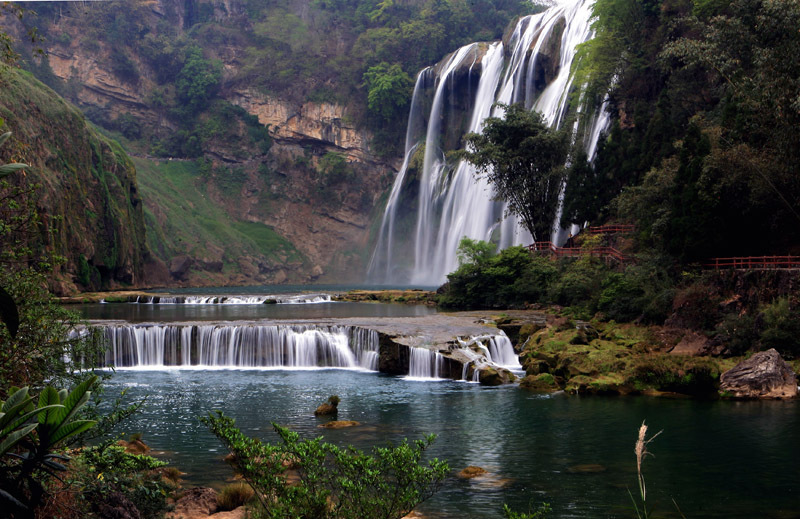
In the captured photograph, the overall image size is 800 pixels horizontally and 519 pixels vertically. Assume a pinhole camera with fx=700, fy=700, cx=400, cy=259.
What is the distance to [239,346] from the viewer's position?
95.5 feet

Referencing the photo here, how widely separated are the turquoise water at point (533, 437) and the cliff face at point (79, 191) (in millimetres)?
32957

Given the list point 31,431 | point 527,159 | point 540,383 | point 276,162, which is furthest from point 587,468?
point 276,162

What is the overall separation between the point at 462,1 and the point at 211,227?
50498 millimetres

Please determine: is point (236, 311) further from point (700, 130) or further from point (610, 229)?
point (700, 130)

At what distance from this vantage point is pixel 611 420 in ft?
58.6

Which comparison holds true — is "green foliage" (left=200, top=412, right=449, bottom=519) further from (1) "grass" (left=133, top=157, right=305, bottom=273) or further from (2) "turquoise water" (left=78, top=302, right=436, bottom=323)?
(1) "grass" (left=133, top=157, right=305, bottom=273)

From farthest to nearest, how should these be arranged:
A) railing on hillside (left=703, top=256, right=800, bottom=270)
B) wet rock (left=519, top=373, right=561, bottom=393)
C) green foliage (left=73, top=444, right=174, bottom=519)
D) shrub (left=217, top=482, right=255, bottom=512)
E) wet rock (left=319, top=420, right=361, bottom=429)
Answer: railing on hillside (left=703, top=256, right=800, bottom=270) < wet rock (left=519, top=373, right=561, bottom=393) < wet rock (left=319, top=420, right=361, bottom=429) < shrub (left=217, top=482, right=255, bottom=512) < green foliage (left=73, top=444, right=174, bottom=519)

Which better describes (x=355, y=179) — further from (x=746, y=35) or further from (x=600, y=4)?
(x=746, y=35)

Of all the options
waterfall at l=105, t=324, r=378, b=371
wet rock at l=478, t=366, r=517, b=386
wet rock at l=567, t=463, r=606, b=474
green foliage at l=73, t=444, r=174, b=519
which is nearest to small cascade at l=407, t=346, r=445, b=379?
wet rock at l=478, t=366, r=517, b=386

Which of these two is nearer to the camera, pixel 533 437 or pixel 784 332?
pixel 533 437

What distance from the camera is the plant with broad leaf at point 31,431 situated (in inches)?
247

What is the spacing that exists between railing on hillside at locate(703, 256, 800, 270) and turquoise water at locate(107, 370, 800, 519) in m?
6.36

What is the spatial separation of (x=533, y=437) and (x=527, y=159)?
93.8 ft

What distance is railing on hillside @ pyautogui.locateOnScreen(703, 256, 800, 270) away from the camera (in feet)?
77.2
